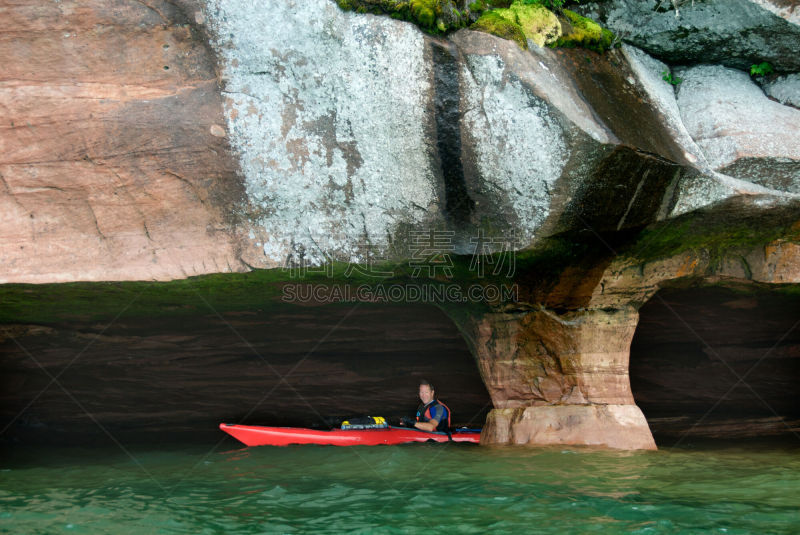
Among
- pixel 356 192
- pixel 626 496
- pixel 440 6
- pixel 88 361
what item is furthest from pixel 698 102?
pixel 88 361

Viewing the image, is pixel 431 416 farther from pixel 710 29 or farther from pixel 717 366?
pixel 710 29

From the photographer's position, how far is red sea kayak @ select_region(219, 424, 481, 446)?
22.2ft

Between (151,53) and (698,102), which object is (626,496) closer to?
(698,102)

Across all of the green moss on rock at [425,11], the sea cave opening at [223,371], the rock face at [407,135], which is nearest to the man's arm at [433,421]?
the sea cave opening at [223,371]

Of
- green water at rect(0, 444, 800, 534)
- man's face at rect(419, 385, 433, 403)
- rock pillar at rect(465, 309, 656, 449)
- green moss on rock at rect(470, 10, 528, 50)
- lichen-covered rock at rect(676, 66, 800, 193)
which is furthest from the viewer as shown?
man's face at rect(419, 385, 433, 403)

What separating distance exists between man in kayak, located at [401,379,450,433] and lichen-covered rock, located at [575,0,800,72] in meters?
4.21

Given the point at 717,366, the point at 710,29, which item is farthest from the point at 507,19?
the point at 717,366

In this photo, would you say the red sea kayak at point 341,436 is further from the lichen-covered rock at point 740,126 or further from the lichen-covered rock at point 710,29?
the lichen-covered rock at point 710,29

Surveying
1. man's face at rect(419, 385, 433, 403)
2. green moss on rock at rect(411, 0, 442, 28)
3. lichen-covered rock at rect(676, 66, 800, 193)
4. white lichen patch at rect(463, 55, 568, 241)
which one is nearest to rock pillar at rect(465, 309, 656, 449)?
white lichen patch at rect(463, 55, 568, 241)

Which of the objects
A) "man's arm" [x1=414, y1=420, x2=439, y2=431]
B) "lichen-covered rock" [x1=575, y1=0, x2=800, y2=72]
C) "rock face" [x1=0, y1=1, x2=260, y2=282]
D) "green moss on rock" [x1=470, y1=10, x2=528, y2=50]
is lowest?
"man's arm" [x1=414, y1=420, x2=439, y2=431]

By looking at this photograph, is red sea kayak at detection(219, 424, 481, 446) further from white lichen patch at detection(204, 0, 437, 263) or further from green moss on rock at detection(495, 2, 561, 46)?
green moss on rock at detection(495, 2, 561, 46)

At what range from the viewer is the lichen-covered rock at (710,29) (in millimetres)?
4910

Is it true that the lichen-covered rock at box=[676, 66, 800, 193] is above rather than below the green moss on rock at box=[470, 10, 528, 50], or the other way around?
below

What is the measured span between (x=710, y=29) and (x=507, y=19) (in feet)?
5.58
